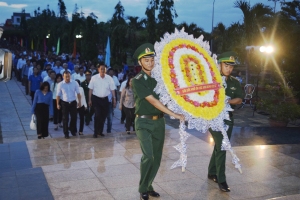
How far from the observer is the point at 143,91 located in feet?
15.5

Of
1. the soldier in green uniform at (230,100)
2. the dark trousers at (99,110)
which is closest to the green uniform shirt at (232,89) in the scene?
the soldier in green uniform at (230,100)

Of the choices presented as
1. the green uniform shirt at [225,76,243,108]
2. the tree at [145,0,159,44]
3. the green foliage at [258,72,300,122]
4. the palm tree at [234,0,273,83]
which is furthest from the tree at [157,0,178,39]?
the green uniform shirt at [225,76,243,108]

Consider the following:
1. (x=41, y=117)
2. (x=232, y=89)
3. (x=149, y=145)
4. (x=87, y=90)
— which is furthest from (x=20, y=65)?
(x=149, y=145)

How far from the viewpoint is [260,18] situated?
18.8m

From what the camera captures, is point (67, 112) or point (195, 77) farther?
point (67, 112)

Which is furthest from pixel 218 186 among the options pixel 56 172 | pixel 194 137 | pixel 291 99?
pixel 291 99

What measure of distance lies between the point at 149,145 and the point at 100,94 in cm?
452

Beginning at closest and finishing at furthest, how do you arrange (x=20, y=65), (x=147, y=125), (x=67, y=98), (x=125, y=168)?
1. (x=147, y=125)
2. (x=125, y=168)
3. (x=67, y=98)
4. (x=20, y=65)

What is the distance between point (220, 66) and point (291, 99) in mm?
7896

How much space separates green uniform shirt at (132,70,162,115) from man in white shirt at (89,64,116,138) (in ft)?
13.9

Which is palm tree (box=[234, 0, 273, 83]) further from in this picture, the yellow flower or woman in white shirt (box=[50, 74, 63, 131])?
the yellow flower

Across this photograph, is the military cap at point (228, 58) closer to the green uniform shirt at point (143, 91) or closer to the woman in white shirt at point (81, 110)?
the green uniform shirt at point (143, 91)

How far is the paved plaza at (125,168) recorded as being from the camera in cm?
539

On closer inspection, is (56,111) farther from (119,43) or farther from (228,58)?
(119,43)
